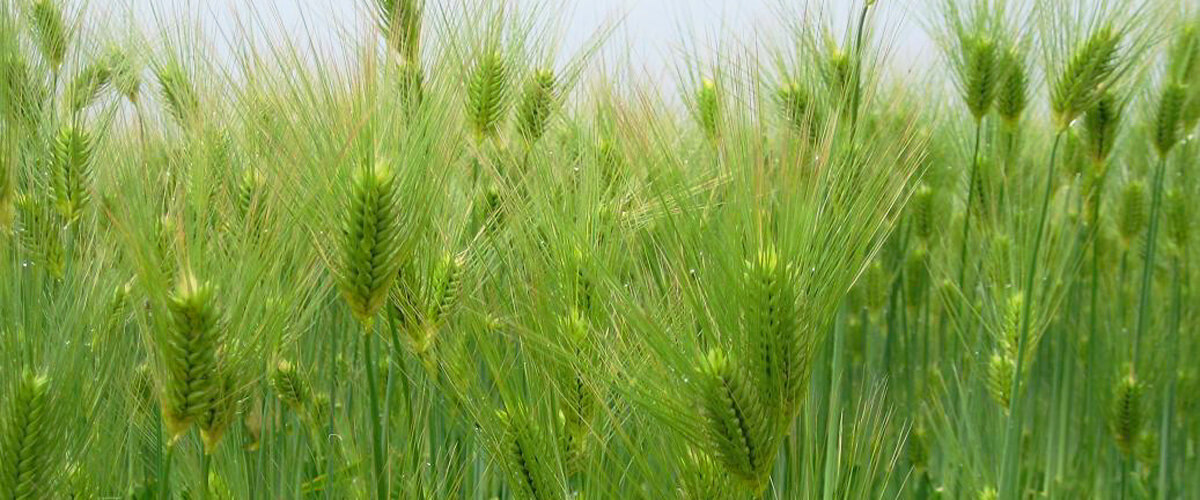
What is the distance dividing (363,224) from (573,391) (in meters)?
0.24

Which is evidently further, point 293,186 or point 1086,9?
point 1086,9

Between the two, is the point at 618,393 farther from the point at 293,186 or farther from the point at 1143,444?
the point at 1143,444

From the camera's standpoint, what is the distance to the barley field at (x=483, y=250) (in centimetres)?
104

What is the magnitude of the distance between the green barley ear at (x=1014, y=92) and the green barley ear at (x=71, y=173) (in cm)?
117

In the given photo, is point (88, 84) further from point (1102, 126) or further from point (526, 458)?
point (1102, 126)

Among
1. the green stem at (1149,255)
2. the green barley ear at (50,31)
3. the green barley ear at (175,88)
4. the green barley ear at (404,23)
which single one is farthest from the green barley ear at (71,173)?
the green stem at (1149,255)

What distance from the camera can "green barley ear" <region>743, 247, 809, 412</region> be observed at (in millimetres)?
969

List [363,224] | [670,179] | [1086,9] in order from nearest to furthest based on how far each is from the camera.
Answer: [363,224] < [670,179] < [1086,9]

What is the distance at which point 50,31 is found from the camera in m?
1.75

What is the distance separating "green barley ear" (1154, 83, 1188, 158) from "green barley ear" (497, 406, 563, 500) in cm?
129

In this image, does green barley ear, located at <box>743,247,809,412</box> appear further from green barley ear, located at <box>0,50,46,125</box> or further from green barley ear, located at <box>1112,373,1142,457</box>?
green barley ear, located at <box>1112,373,1142,457</box>

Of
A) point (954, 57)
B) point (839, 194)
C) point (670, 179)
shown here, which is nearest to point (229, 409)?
point (670, 179)

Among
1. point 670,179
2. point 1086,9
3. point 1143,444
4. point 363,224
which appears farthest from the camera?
point 1143,444

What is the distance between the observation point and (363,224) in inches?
42.4
